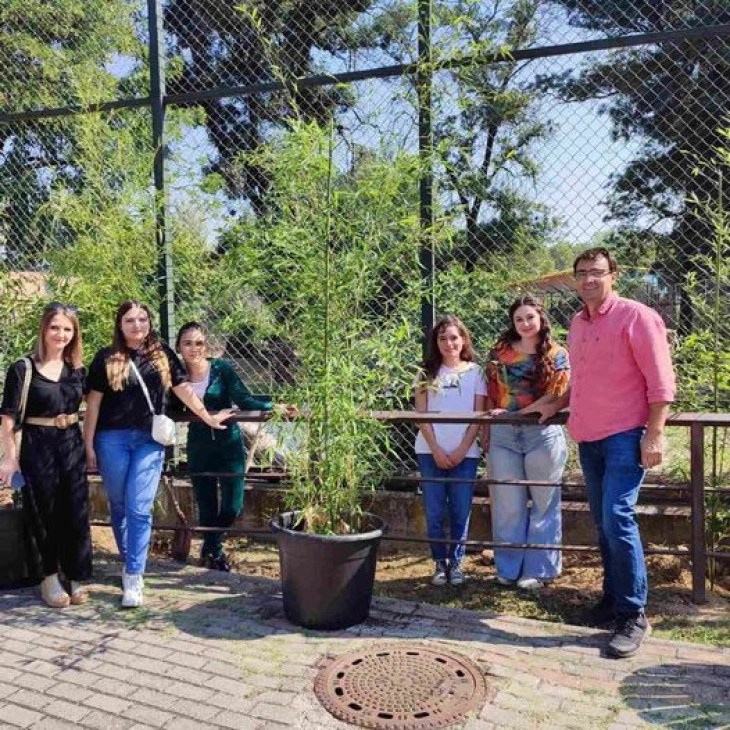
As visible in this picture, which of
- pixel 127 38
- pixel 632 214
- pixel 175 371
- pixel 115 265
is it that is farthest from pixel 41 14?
pixel 632 214

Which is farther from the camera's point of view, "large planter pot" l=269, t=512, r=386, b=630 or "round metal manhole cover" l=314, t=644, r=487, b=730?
"large planter pot" l=269, t=512, r=386, b=630

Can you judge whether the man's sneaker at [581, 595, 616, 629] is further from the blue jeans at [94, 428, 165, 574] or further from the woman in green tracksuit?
the blue jeans at [94, 428, 165, 574]

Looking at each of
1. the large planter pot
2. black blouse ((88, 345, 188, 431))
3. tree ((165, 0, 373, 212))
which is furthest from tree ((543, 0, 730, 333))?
black blouse ((88, 345, 188, 431))

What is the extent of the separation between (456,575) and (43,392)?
2497 mm

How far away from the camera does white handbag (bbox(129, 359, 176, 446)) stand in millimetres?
3809

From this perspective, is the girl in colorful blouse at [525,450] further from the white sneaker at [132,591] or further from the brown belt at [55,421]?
the brown belt at [55,421]

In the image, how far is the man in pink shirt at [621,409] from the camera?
309 cm

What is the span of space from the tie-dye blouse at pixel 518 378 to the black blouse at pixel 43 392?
7.48 ft

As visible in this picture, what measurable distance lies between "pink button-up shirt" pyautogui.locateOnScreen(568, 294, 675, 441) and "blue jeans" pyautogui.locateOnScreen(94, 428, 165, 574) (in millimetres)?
2256

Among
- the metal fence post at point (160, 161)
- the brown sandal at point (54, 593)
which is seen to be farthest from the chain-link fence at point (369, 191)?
the brown sandal at point (54, 593)

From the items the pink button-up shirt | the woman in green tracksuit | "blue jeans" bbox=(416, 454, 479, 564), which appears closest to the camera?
the pink button-up shirt

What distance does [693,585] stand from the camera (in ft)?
12.4

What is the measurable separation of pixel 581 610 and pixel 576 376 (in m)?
1.32

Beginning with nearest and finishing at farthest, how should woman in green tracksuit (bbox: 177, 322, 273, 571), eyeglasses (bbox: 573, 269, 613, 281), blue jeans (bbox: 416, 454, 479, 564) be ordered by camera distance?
eyeglasses (bbox: 573, 269, 613, 281), blue jeans (bbox: 416, 454, 479, 564), woman in green tracksuit (bbox: 177, 322, 273, 571)
